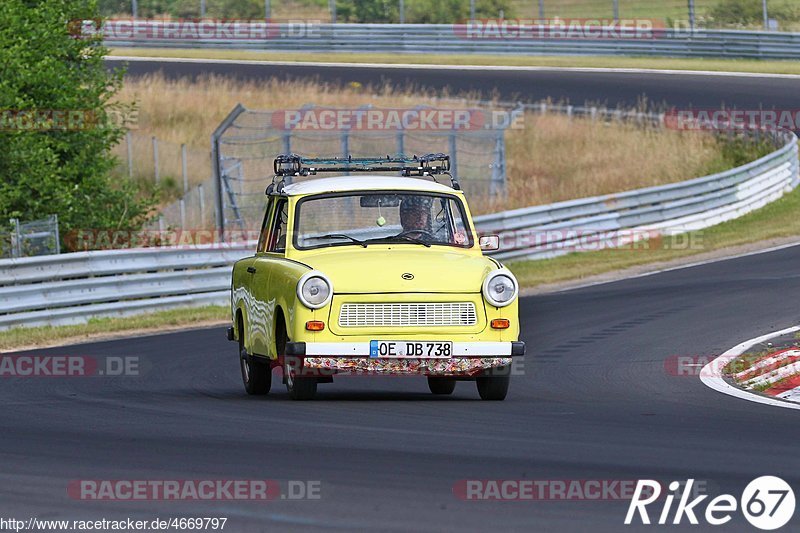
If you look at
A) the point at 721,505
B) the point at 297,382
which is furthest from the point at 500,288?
the point at 721,505

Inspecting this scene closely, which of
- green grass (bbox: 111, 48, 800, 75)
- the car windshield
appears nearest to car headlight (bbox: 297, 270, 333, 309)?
the car windshield

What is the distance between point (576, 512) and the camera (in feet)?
21.1

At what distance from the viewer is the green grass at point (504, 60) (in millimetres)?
44812

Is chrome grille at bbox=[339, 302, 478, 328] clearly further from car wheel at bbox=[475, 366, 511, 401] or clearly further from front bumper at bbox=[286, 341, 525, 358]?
car wheel at bbox=[475, 366, 511, 401]

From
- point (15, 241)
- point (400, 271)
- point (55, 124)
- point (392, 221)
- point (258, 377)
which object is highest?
point (392, 221)

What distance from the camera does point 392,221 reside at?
11398mm

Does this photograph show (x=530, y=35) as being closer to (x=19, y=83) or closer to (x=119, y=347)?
(x=19, y=83)

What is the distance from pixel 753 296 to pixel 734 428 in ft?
33.4

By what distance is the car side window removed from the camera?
457 inches

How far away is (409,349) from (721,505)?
13.4ft

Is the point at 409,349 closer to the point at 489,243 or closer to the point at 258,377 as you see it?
the point at 489,243

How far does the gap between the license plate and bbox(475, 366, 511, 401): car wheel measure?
478mm

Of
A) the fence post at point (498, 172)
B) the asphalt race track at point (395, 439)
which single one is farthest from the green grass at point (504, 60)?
the asphalt race track at point (395, 439)

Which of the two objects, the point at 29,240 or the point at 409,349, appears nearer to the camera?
the point at 409,349
